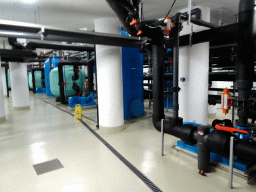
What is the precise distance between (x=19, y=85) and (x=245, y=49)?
28.0 ft

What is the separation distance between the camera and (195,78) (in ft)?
14.1

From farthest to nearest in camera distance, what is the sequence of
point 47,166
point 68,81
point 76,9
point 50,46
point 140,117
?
1. point 68,81
2. point 50,46
3. point 140,117
4. point 76,9
5. point 47,166

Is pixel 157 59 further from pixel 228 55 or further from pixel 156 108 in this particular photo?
pixel 228 55

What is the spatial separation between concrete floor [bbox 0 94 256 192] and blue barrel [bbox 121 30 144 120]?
2.64 feet

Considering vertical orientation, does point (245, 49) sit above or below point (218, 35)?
Result: below

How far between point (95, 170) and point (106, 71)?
93.0 inches

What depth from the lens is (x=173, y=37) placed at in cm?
307

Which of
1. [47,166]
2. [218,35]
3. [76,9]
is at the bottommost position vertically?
[47,166]

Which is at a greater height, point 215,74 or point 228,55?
point 228,55

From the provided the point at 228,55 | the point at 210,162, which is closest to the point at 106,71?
the point at 210,162

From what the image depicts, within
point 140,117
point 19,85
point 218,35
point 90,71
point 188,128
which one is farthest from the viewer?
point 19,85

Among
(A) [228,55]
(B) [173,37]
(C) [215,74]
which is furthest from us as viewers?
(A) [228,55]

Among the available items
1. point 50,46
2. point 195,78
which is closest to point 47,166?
point 195,78

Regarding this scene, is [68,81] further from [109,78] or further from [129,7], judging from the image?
[129,7]
